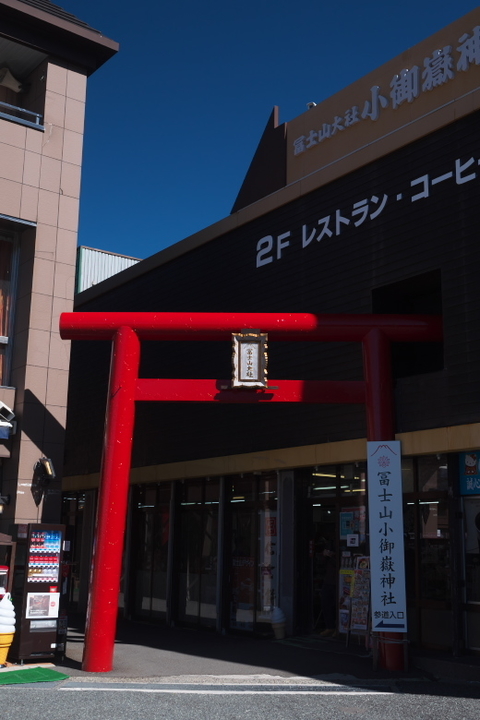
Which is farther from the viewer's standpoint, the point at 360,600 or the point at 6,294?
the point at 6,294

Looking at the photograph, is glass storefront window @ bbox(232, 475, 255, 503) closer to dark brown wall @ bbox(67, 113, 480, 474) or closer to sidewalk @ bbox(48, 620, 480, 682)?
dark brown wall @ bbox(67, 113, 480, 474)

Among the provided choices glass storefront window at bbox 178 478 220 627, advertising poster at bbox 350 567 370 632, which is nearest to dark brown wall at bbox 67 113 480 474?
glass storefront window at bbox 178 478 220 627

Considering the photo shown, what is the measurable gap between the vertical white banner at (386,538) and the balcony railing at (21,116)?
360 inches

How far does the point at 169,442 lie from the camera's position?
18859 millimetres

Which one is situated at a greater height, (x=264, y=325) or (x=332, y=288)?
(x=332, y=288)

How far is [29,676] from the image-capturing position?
433 inches

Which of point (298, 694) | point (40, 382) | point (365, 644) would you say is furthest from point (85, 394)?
point (298, 694)

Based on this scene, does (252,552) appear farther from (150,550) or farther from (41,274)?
(41,274)

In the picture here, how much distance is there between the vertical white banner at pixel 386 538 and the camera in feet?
37.5

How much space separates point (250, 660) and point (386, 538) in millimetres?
3118

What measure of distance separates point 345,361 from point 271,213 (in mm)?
4035

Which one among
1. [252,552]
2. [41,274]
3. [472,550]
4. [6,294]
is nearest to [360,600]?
[472,550]

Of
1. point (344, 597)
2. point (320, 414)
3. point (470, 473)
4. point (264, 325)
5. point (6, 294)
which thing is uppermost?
point (6, 294)

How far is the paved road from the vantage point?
28.4ft
